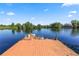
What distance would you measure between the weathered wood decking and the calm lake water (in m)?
0.05

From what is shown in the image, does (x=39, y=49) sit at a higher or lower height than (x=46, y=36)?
lower

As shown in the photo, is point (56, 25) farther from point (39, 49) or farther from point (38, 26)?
point (39, 49)

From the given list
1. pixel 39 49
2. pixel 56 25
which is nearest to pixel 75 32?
pixel 56 25

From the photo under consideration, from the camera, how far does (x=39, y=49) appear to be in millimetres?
2557

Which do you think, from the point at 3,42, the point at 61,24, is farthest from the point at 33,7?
the point at 3,42

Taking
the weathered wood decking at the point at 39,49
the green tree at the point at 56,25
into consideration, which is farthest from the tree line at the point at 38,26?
the weathered wood decking at the point at 39,49

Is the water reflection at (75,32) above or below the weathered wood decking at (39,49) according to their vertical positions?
above

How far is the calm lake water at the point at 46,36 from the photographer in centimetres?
257

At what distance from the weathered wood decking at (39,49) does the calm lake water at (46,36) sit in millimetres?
54

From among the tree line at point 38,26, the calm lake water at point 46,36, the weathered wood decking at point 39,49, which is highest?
the tree line at point 38,26

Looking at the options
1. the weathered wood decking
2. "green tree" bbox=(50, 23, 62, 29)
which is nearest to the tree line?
"green tree" bbox=(50, 23, 62, 29)

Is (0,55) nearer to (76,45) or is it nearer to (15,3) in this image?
(15,3)

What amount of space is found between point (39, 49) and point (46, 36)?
8.2 inches

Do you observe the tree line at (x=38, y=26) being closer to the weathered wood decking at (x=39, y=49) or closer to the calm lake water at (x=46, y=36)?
the calm lake water at (x=46, y=36)
